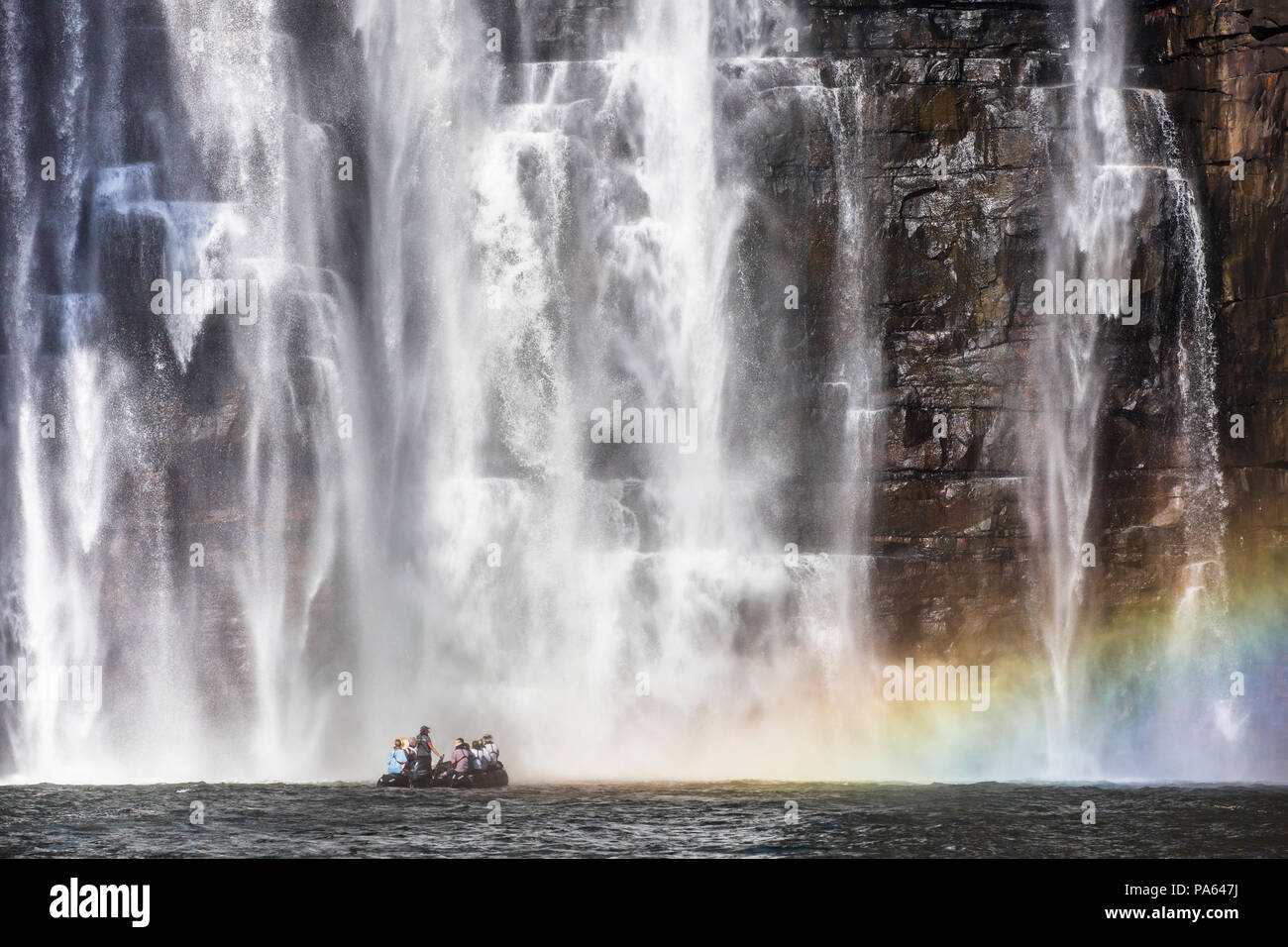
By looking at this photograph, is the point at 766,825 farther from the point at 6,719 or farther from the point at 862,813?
the point at 6,719

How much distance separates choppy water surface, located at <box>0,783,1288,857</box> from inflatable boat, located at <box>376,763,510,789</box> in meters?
0.39

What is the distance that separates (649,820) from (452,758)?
666 centimetres

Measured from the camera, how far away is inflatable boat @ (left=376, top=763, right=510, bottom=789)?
103 feet

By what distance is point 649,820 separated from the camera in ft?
87.6

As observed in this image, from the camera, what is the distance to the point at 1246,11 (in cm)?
3822

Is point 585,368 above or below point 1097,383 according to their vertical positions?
above

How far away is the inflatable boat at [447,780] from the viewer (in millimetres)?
31469

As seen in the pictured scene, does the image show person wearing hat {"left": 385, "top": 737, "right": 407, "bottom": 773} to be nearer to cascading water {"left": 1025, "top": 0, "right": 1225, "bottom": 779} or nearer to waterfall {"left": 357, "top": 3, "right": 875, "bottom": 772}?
waterfall {"left": 357, "top": 3, "right": 875, "bottom": 772}

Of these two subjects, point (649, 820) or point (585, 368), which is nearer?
point (649, 820)

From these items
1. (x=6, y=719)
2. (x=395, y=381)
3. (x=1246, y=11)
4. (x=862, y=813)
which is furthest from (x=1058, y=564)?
(x=6, y=719)

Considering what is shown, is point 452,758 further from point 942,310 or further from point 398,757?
point 942,310

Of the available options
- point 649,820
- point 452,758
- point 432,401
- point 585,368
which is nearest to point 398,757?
point 452,758

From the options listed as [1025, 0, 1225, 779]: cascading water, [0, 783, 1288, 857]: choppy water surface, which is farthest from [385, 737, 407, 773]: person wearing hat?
[1025, 0, 1225, 779]: cascading water

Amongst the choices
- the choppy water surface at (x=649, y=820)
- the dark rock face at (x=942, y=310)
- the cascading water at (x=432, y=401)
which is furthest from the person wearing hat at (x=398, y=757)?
the dark rock face at (x=942, y=310)
